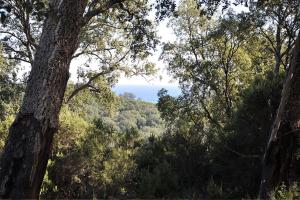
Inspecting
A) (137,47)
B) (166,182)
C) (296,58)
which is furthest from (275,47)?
(296,58)

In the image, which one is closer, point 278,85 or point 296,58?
point 296,58

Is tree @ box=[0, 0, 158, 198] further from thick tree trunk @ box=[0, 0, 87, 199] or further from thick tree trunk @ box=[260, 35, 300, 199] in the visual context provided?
thick tree trunk @ box=[260, 35, 300, 199]

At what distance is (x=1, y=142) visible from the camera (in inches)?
570

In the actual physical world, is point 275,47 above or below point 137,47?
above

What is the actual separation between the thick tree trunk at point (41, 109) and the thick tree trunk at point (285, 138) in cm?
434

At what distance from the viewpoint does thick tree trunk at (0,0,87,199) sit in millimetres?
5477

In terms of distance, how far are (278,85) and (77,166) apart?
6.40 metres

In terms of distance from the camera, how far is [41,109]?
5660mm

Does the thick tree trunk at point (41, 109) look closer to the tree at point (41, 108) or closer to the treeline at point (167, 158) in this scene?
the tree at point (41, 108)

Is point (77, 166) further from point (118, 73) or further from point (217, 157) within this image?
point (118, 73)

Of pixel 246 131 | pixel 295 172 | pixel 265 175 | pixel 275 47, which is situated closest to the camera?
pixel 265 175

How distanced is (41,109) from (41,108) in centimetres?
1

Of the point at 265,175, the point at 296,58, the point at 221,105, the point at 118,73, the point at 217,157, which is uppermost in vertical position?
the point at 118,73

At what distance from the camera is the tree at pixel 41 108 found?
5480mm
